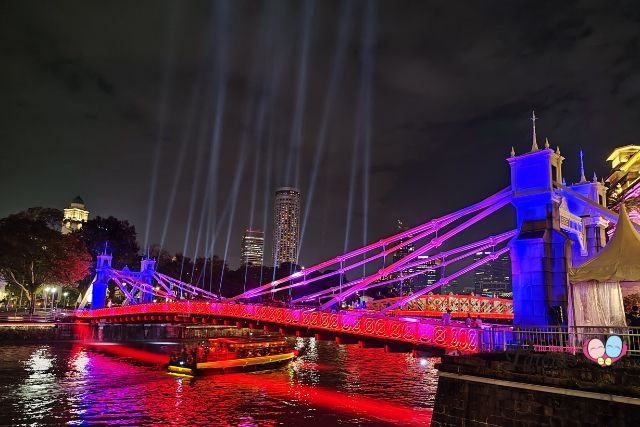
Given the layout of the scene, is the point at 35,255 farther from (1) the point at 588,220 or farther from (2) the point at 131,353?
(1) the point at 588,220

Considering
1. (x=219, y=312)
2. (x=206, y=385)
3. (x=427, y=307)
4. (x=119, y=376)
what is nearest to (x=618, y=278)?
(x=206, y=385)

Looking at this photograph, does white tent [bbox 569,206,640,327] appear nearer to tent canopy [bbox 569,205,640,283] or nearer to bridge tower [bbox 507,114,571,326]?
tent canopy [bbox 569,205,640,283]

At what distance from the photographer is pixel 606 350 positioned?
1150cm

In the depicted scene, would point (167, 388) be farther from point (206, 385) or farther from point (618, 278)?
point (618, 278)

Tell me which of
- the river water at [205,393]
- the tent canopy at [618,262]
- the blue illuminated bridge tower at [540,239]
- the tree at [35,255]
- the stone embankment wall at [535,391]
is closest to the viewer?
the stone embankment wall at [535,391]

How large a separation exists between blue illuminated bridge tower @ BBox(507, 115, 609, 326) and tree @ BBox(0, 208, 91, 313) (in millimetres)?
53778

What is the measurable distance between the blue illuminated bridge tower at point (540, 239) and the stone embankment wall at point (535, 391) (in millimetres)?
5401

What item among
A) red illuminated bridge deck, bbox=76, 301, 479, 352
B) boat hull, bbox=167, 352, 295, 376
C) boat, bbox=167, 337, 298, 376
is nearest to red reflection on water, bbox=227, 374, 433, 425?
boat hull, bbox=167, 352, 295, 376

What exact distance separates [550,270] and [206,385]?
68.1ft

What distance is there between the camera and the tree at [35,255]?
174 feet

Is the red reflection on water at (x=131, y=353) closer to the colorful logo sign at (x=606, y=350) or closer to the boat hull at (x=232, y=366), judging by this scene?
the boat hull at (x=232, y=366)

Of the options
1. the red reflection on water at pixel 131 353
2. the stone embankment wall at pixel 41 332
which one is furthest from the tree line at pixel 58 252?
the red reflection on water at pixel 131 353

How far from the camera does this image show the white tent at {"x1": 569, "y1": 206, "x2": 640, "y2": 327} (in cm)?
1419

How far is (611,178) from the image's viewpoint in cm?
5203
